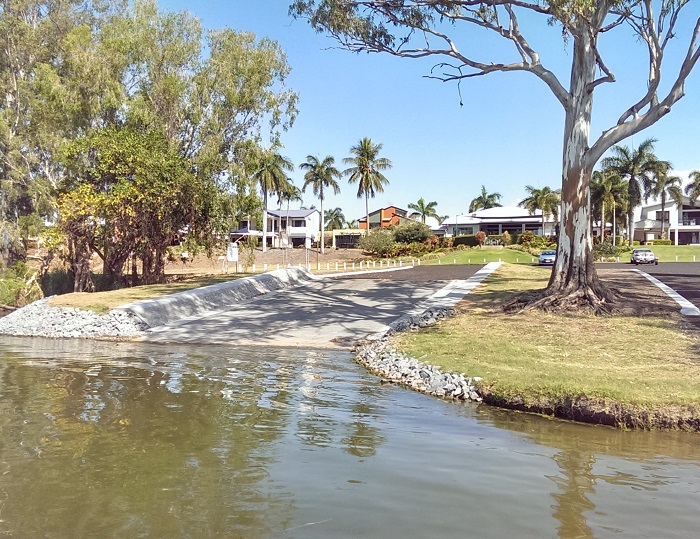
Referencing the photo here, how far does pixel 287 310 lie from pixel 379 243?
140 feet

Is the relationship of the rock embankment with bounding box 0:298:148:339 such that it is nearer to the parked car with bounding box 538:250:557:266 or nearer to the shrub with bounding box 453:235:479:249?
the parked car with bounding box 538:250:557:266

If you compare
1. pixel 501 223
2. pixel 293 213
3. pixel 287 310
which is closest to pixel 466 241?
pixel 501 223

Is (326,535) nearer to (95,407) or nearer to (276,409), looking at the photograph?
(276,409)

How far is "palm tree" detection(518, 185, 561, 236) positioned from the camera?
77.1m

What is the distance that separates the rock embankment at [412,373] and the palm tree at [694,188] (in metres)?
80.7

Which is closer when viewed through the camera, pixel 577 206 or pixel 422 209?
pixel 577 206

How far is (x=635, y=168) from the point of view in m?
74.3

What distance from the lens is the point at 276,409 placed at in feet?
30.5

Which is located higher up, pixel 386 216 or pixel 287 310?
pixel 386 216

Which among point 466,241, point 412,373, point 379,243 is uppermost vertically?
point 466,241

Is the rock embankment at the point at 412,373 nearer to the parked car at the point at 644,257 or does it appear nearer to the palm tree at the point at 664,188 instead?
the parked car at the point at 644,257

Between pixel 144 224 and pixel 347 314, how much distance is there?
1310 centimetres

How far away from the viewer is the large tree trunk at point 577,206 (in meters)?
17.4

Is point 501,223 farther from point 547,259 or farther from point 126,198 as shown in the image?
point 126,198
